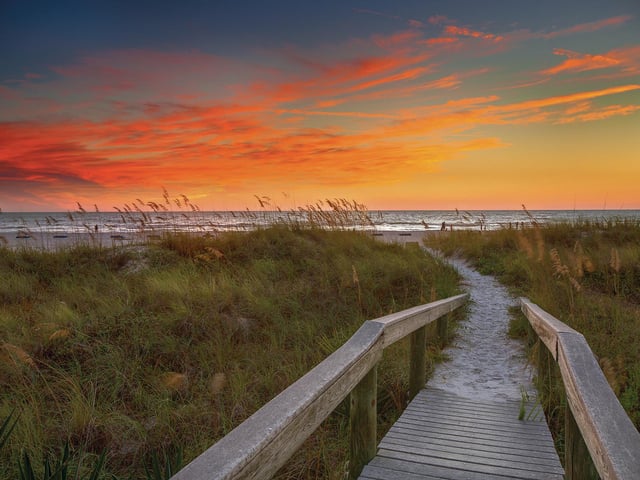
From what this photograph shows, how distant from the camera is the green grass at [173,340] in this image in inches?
154

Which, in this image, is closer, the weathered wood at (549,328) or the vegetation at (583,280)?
the weathered wood at (549,328)

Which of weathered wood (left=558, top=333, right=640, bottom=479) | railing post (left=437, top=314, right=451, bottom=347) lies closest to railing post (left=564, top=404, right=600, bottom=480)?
weathered wood (left=558, top=333, right=640, bottom=479)

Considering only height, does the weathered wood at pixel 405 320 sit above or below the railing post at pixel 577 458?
above

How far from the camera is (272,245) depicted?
1084cm

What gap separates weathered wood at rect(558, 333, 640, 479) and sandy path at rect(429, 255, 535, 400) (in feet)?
8.61

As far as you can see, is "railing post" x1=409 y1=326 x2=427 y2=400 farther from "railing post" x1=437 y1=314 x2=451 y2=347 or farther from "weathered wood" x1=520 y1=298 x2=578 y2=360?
"railing post" x1=437 y1=314 x2=451 y2=347

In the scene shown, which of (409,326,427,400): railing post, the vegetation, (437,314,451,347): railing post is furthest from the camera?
(437,314,451,347): railing post

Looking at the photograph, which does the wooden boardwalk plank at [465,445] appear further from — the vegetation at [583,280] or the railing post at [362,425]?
the vegetation at [583,280]

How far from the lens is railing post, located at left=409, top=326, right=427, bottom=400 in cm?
451

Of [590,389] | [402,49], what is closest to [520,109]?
[402,49]

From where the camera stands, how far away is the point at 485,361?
582 centimetres

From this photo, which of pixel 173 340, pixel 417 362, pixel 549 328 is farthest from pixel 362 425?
pixel 173 340

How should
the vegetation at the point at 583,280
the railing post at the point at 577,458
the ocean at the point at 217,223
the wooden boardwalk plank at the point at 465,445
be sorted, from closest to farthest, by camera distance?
the railing post at the point at 577,458 → the wooden boardwalk plank at the point at 465,445 → the vegetation at the point at 583,280 → the ocean at the point at 217,223

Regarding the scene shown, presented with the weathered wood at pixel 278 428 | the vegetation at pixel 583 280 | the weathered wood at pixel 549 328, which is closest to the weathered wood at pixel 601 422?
the weathered wood at pixel 549 328
